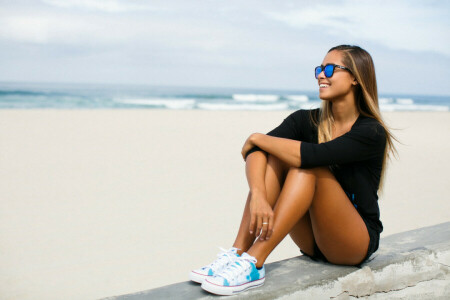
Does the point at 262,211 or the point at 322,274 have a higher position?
the point at 262,211

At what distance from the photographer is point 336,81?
2.60 m

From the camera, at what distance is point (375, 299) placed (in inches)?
102

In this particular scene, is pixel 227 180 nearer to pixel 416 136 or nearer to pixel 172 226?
pixel 172 226

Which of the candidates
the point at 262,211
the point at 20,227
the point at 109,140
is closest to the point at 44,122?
the point at 109,140

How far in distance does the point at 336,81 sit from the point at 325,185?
2.10 ft

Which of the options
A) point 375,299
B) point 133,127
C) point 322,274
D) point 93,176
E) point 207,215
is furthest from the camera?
point 133,127

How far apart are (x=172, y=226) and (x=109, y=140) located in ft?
20.6

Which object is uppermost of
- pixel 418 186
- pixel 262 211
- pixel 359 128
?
pixel 359 128

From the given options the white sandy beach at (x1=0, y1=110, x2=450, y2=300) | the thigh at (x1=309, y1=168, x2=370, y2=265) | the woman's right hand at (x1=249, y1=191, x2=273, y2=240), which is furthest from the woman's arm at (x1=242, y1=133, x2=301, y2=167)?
the white sandy beach at (x1=0, y1=110, x2=450, y2=300)

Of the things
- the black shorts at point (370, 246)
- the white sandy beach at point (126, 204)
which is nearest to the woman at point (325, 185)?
the black shorts at point (370, 246)

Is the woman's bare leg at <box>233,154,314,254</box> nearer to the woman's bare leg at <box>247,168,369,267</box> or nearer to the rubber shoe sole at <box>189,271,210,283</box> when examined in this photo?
the woman's bare leg at <box>247,168,369,267</box>

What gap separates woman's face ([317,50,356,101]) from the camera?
8.51 feet

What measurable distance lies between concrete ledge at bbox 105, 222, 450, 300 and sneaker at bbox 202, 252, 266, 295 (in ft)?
0.13

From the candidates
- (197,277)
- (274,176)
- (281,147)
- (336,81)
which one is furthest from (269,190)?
(336,81)
